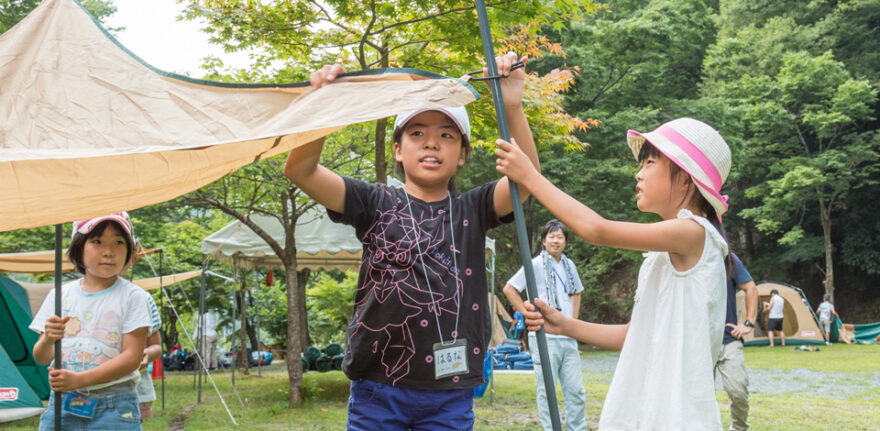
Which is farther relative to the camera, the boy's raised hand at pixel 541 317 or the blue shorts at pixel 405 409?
the blue shorts at pixel 405 409

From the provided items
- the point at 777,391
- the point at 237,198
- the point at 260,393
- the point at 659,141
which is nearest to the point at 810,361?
the point at 777,391

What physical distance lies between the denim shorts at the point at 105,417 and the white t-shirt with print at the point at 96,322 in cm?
7

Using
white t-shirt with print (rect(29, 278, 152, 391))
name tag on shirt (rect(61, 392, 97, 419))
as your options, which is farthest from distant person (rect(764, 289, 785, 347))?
name tag on shirt (rect(61, 392, 97, 419))

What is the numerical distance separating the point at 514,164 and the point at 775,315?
801 inches

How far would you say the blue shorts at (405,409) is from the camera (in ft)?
6.72

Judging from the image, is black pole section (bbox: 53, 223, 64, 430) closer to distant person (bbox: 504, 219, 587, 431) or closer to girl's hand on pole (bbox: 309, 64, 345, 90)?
girl's hand on pole (bbox: 309, 64, 345, 90)

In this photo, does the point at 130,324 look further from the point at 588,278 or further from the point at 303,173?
the point at 588,278

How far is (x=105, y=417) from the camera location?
2.73 meters

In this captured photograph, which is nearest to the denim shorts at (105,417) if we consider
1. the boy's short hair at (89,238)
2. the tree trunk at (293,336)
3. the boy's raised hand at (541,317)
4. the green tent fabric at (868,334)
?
the boy's short hair at (89,238)

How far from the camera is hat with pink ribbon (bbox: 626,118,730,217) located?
6.75 feet

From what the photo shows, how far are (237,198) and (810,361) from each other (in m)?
12.5

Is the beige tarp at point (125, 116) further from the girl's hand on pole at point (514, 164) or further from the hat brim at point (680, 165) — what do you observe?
the hat brim at point (680, 165)

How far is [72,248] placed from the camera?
2.93 metres

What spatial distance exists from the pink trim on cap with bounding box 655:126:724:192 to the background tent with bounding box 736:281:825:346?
19.1 m
